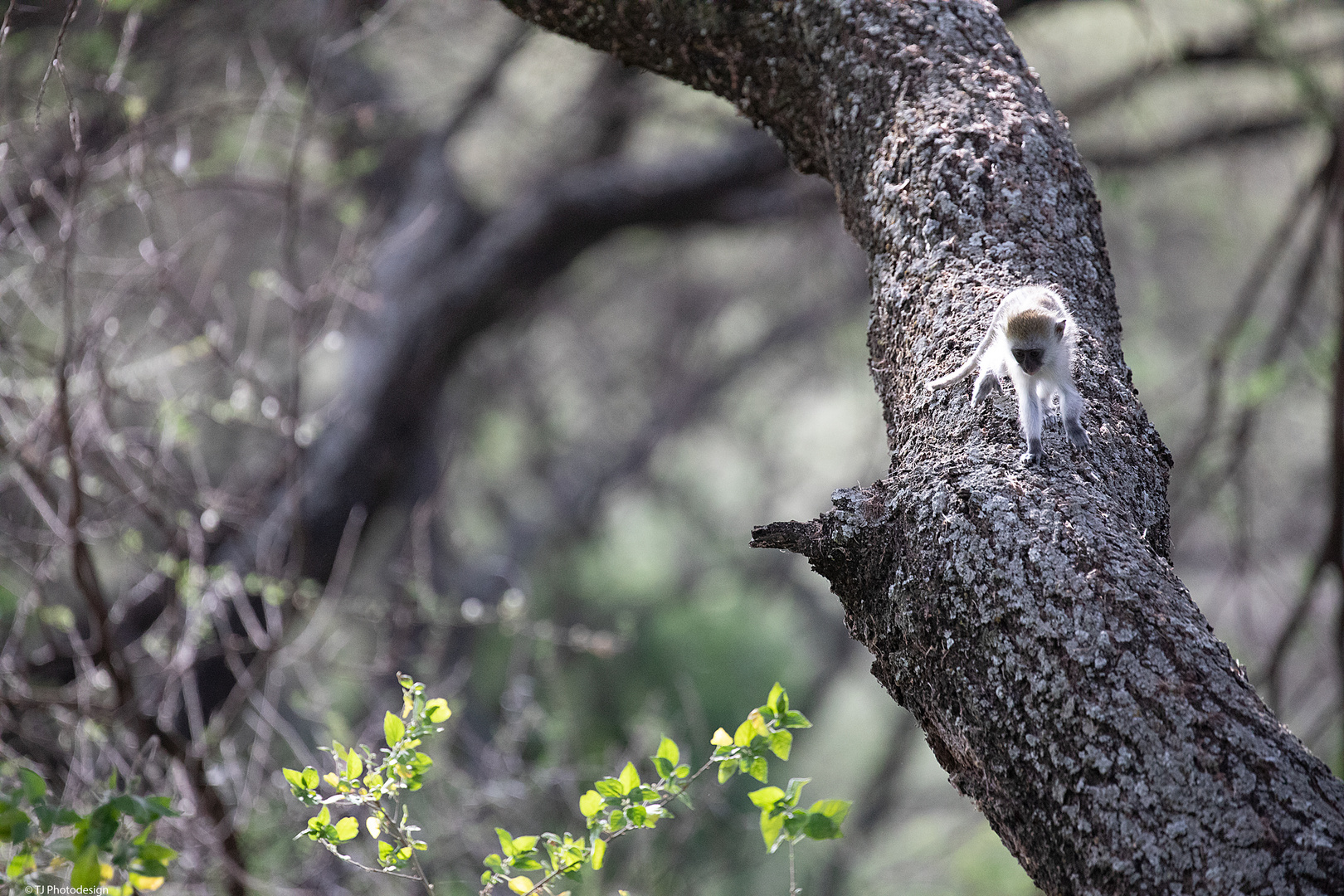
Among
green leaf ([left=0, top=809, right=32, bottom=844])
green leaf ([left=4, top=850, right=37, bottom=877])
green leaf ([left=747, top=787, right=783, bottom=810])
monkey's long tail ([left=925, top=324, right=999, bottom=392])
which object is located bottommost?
green leaf ([left=747, top=787, right=783, bottom=810])

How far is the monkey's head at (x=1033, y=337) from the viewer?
5.41 feet

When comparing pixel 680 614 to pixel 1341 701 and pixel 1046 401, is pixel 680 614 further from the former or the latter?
pixel 1046 401

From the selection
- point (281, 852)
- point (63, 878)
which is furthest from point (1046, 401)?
point (281, 852)

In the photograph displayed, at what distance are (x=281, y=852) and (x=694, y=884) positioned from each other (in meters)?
1.68

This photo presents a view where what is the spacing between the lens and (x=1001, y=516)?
135cm

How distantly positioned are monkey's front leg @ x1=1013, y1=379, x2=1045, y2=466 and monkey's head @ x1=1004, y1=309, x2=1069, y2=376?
2.9 inches

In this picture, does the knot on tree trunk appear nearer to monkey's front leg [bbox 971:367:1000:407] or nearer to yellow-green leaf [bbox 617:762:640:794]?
monkey's front leg [bbox 971:367:1000:407]

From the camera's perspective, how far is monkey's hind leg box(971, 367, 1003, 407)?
1.59 metres

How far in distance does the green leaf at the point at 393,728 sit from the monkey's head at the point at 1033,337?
1122 millimetres

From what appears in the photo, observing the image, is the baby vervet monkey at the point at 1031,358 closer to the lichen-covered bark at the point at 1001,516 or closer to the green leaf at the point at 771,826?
the lichen-covered bark at the point at 1001,516

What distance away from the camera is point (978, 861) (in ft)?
27.6

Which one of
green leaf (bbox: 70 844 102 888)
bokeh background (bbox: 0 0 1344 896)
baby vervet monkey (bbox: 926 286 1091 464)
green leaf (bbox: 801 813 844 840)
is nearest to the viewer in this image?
green leaf (bbox: 70 844 102 888)

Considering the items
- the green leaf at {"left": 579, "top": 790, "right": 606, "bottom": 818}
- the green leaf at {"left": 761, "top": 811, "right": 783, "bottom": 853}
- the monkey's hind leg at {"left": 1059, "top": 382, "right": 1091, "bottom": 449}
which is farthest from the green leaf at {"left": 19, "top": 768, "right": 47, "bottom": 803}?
the monkey's hind leg at {"left": 1059, "top": 382, "right": 1091, "bottom": 449}

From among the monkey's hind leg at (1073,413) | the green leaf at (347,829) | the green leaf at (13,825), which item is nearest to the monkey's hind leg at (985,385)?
the monkey's hind leg at (1073,413)
